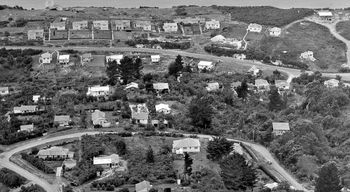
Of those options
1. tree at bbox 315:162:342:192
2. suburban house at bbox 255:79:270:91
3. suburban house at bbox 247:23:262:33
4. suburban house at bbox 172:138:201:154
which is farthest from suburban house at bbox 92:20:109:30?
tree at bbox 315:162:342:192

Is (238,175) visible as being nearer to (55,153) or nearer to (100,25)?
(55,153)

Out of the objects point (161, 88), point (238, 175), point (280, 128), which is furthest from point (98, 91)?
point (238, 175)

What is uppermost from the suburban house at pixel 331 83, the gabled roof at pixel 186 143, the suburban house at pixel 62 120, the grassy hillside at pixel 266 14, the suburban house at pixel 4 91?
the grassy hillside at pixel 266 14

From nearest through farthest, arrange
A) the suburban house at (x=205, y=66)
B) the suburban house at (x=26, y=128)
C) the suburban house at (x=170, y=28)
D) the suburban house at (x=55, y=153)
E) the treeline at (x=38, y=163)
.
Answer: the treeline at (x=38, y=163)
the suburban house at (x=55, y=153)
the suburban house at (x=26, y=128)
the suburban house at (x=205, y=66)
the suburban house at (x=170, y=28)

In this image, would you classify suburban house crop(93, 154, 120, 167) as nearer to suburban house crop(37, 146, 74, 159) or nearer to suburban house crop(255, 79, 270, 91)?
suburban house crop(37, 146, 74, 159)

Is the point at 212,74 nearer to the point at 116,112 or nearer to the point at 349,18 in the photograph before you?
the point at 116,112

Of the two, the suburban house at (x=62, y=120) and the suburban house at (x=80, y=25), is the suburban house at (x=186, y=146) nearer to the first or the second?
the suburban house at (x=62, y=120)

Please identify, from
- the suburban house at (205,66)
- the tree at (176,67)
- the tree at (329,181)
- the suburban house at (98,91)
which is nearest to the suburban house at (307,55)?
the suburban house at (205,66)

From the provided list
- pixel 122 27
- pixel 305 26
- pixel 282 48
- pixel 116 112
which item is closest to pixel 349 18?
pixel 305 26
